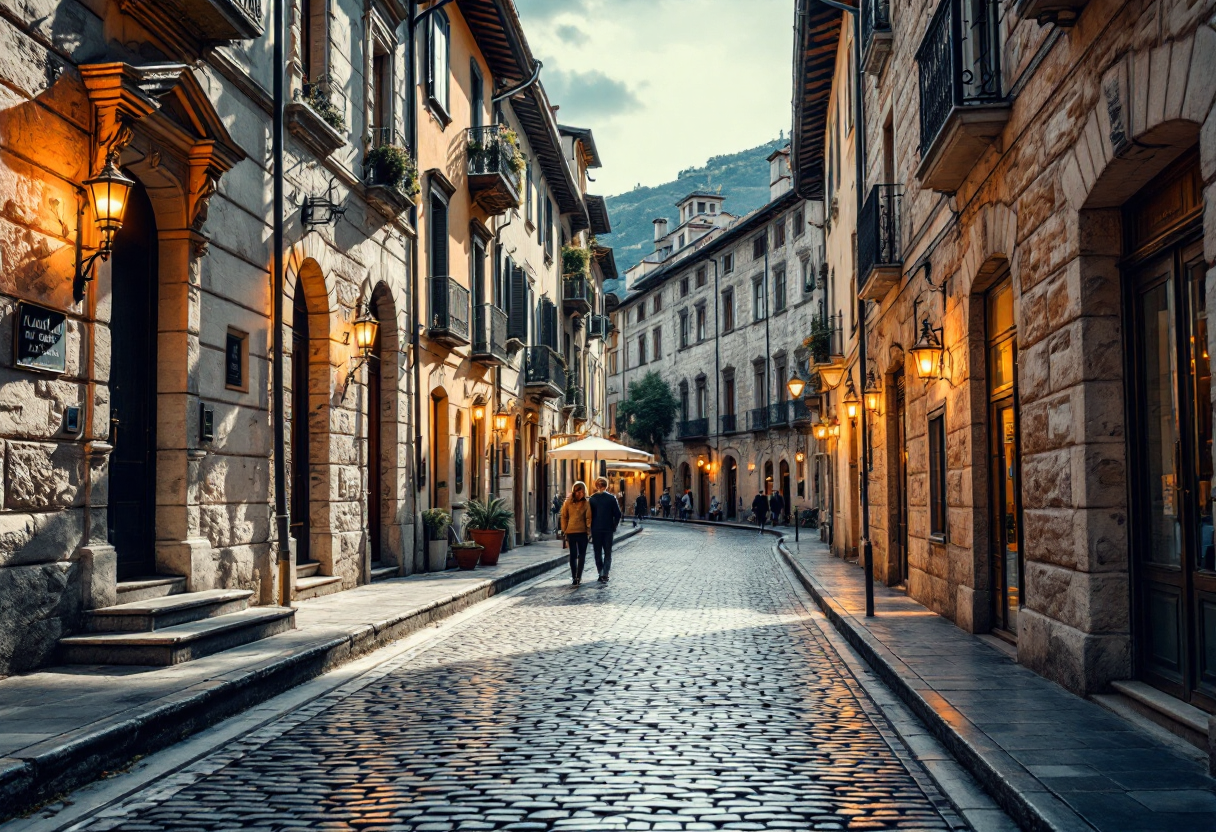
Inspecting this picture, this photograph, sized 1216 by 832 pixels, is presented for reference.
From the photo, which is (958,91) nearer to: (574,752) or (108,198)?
(574,752)

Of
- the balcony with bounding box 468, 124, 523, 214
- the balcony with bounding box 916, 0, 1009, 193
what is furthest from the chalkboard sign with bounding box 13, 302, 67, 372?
the balcony with bounding box 468, 124, 523, 214

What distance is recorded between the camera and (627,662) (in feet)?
31.4

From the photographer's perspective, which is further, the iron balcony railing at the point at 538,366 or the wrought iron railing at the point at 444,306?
the iron balcony railing at the point at 538,366

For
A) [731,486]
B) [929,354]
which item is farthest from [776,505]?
A: [929,354]

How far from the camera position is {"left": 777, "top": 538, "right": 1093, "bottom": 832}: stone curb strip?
449 cm

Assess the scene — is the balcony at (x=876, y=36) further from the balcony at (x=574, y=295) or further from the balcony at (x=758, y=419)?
the balcony at (x=758, y=419)

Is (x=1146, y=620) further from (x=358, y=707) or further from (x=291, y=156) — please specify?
(x=291, y=156)

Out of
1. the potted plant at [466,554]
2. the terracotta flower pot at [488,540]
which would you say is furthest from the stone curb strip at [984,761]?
the terracotta flower pot at [488,540]

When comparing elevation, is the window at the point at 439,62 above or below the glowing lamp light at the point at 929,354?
above

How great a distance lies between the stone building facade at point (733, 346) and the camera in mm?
45500

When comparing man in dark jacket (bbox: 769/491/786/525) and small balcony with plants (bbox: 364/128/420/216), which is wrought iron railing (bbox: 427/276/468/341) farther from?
man in dark jacket (bbox: 769/491/786/525)

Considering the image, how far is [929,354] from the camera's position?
1195cm

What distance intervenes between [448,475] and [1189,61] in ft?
53.0

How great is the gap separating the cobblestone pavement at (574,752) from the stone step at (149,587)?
2056mm
